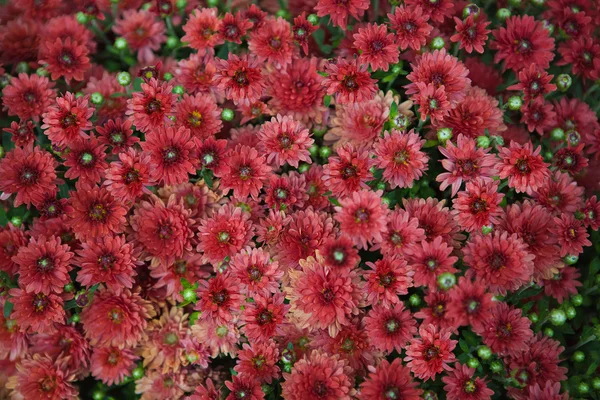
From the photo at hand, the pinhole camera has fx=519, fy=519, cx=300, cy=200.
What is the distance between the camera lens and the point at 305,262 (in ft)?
6.95

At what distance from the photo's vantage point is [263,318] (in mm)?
2170

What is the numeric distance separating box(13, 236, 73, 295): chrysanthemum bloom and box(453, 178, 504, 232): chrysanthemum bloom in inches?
65.1

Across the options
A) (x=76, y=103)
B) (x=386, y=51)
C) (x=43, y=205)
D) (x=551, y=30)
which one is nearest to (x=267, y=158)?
(x=386, y=51)

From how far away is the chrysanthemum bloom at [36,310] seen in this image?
2215mm

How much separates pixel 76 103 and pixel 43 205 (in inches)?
19.0

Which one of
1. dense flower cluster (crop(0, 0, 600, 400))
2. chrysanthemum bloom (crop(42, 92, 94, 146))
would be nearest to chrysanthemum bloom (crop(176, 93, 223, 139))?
dense flower cluster (crop(0, 0, 600, 400))

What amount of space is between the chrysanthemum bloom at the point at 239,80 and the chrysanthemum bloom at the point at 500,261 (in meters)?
1.15

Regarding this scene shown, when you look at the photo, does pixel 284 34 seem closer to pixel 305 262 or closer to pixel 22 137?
pixel 305 262

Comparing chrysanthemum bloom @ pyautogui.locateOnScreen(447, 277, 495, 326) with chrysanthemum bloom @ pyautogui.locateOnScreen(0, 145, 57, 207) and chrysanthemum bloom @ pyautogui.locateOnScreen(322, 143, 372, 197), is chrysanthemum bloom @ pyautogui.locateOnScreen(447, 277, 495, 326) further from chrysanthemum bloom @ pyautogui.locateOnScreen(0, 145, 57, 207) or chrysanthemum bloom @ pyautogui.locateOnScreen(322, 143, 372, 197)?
chrysanthemum bloom @ pyautogui.locateOnScreen(0, 145, 57, 207)

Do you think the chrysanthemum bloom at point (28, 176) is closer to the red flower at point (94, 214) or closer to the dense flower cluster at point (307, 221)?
the dense flower cluster at point (307, 221)

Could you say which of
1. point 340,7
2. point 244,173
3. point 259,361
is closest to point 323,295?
point 259,361

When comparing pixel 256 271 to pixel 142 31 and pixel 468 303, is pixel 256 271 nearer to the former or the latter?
pixel 468 303

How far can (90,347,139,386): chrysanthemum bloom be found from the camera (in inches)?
94.7

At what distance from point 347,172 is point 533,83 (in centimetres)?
102
